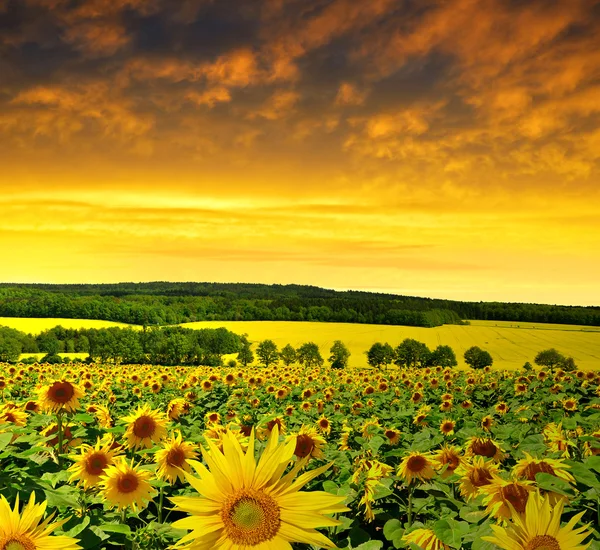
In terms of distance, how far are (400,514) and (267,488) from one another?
2972 millimetres

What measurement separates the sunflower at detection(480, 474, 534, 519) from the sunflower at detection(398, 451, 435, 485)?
1.43 meters

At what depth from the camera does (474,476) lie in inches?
160

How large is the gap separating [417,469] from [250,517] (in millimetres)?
3052

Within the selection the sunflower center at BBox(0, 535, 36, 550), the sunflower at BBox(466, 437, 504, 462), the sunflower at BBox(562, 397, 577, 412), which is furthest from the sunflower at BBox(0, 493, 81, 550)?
the sunflower at BBox(562, 397, 577, 412)

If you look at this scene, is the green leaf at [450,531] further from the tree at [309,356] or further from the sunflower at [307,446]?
the tree at [309,356]

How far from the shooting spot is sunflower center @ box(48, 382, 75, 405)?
6074 mm

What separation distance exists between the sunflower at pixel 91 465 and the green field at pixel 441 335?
73147mm

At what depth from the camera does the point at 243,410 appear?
1130 cm

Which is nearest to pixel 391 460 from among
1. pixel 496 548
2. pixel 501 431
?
pixel 501 431

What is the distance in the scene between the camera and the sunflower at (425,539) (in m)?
3.21

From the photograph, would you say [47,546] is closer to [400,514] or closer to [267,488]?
[267,488]

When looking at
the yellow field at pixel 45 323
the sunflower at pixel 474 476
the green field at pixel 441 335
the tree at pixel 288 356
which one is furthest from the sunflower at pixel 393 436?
the yellow field at pixel 45 323

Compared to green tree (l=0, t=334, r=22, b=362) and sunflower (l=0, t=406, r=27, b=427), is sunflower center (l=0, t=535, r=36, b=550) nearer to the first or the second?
sunflower (l=0, t=406, r=27, b=427)

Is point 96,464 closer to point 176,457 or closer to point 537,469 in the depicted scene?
point 176,457
